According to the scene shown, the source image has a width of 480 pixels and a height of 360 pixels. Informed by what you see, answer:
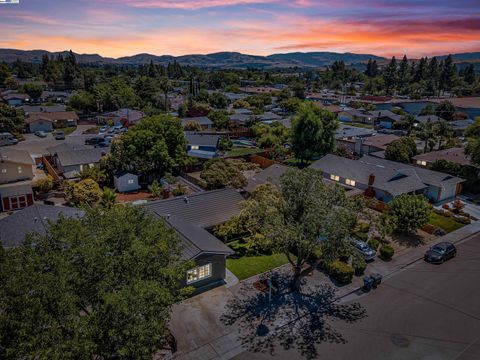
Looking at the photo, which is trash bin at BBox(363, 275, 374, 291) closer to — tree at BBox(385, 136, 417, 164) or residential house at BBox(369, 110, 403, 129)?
tree at BBox(385, 136, 417, 164)

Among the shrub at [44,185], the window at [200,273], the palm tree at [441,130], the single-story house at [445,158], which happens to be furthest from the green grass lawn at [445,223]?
the shrub at [44,185]

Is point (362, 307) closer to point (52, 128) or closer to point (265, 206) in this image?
point (265, 206)

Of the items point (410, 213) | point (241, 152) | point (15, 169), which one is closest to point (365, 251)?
point (410, 213)

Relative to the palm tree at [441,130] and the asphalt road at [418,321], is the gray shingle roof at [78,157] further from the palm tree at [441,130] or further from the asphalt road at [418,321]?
the palm tree at [441,130]


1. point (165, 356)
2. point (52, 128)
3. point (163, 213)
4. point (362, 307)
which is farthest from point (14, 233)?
point (52, 128)

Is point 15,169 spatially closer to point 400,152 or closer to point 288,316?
point 288,316

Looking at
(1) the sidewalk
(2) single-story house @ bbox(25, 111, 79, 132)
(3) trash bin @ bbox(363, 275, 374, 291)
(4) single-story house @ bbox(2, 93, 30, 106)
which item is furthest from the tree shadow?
(4) single-story house @ bbox(2, 93, 30, 106)
